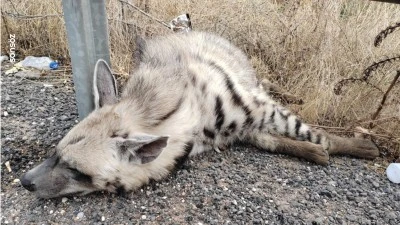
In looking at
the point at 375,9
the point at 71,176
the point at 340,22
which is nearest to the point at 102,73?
the point at 71,176

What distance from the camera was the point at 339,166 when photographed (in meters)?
2.72

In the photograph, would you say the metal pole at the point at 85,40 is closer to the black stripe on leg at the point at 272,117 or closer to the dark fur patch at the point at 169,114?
the dark fur patch at the point at 169,114

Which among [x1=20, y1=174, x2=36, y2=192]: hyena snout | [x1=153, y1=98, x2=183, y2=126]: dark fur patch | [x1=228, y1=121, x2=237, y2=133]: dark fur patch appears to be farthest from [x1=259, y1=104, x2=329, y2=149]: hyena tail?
[x1=20, y1=174, x2=36, y2=192]: hyena snout

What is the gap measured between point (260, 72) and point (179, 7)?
1011 mm

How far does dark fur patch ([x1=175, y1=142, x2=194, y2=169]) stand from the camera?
8.09 ft

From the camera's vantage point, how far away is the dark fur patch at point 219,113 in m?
2.70

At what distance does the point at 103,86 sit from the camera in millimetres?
2459

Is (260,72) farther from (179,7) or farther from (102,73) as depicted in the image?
(102,73)

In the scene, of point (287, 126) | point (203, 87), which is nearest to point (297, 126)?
point (287, 126)

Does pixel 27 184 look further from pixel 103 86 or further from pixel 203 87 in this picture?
pixel 203 87

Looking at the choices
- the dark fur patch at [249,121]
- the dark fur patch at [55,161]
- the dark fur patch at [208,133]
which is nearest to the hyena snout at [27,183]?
the dark fur patch at [55,161]

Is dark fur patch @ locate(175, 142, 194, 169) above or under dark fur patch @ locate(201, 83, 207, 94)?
under

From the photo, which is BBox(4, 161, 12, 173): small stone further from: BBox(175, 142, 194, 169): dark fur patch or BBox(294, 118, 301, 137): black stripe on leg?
BBox(294, 118, 301, 137): black stripe on leg

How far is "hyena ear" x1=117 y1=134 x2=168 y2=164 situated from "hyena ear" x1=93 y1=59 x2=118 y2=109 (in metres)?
0.34
